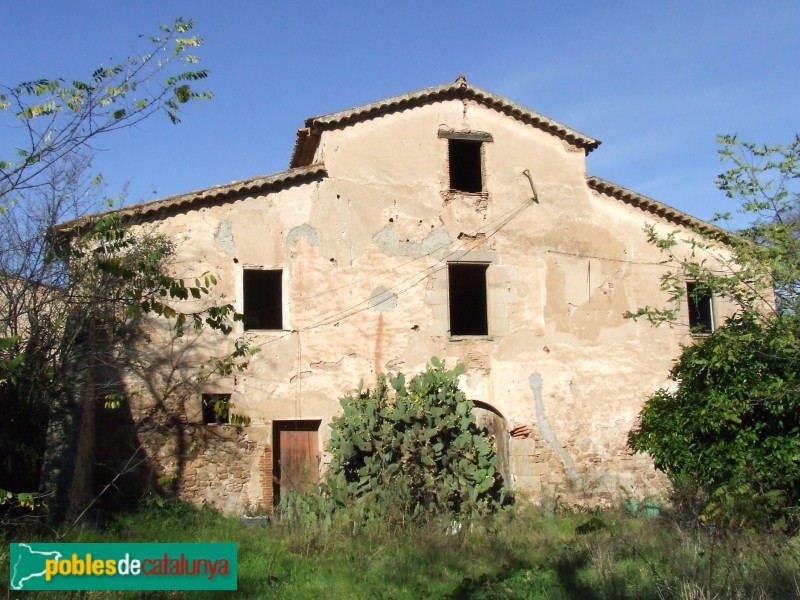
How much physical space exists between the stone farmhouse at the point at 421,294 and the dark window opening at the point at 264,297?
6 cm

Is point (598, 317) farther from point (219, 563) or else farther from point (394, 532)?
point (219, 563)

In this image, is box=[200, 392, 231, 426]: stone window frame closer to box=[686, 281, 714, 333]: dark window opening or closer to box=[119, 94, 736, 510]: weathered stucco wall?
box=[119, 94, 736, 510]: weathered stucco wall

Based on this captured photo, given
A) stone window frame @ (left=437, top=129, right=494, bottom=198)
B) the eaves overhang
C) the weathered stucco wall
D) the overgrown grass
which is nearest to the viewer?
the overgrown grass

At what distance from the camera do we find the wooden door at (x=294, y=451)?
13250 mm

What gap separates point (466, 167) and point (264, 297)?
4.85 m

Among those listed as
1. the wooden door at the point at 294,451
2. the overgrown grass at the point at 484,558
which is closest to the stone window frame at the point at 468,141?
the wooden door at the point at 294,451

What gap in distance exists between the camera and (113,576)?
23.7ft

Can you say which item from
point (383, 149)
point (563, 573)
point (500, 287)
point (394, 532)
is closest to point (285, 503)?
point (394, 532)

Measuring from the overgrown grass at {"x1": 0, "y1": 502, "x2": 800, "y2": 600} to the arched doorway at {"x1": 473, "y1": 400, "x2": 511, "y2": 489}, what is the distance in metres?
2.37

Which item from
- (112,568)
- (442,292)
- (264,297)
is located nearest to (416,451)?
(442,292)

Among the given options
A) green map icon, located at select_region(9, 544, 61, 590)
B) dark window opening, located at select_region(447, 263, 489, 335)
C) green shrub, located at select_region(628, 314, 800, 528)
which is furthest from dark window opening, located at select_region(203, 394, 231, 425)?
green shrub, located at select_region(628, 314, 800, 528)

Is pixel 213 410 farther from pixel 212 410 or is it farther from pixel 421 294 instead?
pixel 421 294

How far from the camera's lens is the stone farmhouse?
12945mm

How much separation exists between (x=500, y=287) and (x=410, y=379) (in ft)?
8.06
